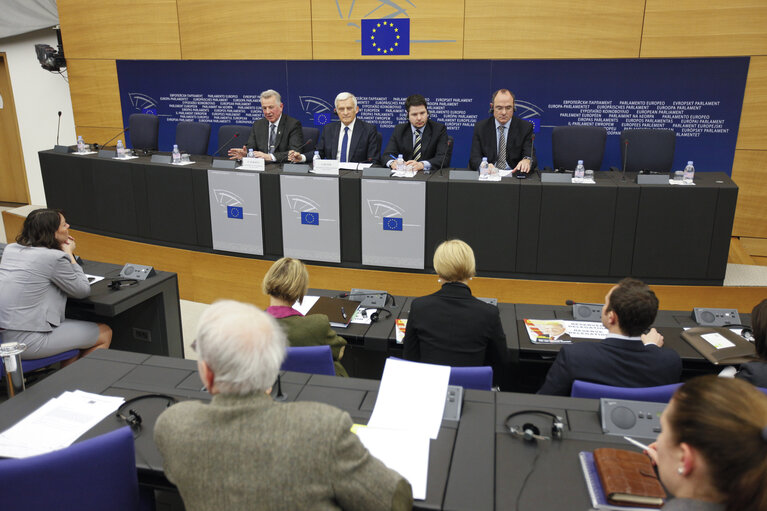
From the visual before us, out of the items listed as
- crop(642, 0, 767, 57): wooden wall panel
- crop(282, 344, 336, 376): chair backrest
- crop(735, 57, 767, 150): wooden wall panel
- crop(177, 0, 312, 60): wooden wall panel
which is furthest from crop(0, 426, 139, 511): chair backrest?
crop(735, 57, 767, 150): wooden wall panel

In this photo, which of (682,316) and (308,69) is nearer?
(682,316)

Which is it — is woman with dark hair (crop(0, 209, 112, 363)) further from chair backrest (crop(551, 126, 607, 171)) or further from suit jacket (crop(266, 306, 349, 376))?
chair backrest (crop(551, 126, 607, 171))

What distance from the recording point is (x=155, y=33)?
667 cm

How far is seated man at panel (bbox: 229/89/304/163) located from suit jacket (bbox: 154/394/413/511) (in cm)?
403

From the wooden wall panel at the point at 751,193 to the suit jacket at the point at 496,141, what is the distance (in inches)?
90.9

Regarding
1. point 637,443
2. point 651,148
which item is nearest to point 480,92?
point 651,148

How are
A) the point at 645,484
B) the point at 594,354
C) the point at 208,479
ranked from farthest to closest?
the point at 594,354
the point at 645,484
the point at 208,479

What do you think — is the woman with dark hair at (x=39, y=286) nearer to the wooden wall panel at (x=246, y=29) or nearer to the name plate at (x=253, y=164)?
the name plate at (x=253, y=164)

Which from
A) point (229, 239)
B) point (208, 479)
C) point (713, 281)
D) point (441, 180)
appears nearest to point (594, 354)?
point (208, 479)

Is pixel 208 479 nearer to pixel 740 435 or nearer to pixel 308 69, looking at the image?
pixel 740 435

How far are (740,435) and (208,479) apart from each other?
1010 mm

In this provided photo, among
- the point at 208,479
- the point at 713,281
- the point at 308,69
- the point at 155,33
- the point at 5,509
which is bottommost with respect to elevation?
the point at 713,281

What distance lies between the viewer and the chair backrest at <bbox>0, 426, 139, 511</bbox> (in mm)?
1326

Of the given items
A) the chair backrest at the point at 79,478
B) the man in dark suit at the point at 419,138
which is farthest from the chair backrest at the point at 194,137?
the chair backrest at the point at 79,478
